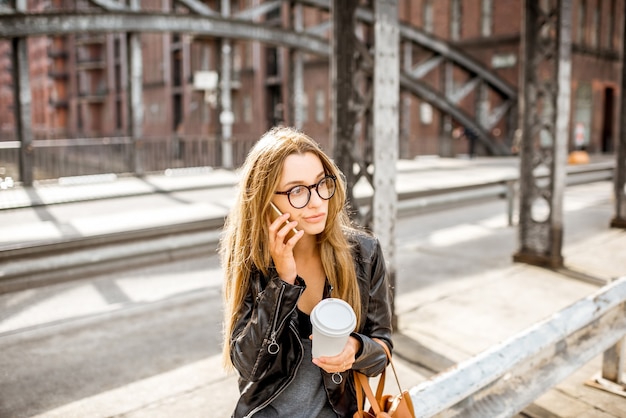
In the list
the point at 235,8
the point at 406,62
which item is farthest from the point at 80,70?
the point at 406,62

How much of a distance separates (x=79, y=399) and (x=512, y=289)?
4379mm

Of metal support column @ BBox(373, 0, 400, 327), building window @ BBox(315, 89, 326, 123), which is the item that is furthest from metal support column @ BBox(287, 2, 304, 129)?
metal support column @ BBox(373, 0, 400, 327)

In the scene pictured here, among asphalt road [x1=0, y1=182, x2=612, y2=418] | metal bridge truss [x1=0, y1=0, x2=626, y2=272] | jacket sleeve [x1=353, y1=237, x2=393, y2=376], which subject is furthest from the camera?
metal bridge truss [x1=0, y1=0, x2=626, y2=272]

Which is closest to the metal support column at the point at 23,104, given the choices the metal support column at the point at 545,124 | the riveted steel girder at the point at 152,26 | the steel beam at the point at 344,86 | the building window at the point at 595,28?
the riveted steel girder at the point at 152,26

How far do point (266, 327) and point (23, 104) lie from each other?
14.9 meters

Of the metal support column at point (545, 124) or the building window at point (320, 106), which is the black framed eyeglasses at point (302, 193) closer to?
the metal support column at point (545, 124)

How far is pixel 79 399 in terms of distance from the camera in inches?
143

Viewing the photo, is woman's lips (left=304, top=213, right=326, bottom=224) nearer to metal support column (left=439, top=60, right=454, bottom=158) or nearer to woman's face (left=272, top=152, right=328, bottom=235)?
woman's face (left=272, top=152, right=328, bottom=235)

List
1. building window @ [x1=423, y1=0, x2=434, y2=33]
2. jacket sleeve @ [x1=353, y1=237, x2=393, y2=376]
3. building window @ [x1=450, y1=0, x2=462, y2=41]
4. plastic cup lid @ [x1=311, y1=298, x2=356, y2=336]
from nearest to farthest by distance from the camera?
plastic cup lid @ [x1=311, y1=298, x2=356, y2=336], jacket sleeve @ [x1=353, y1=237, x2=393, y2=376], building window @ [x1=450, y1=0, x2=462, y2=41], building window @ [x1=423, y1=0, x2=434, y2=33]

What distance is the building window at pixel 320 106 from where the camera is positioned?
3425 cm

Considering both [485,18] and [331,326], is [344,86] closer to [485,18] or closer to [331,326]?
[331,326]

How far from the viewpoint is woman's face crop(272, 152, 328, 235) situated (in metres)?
1.90

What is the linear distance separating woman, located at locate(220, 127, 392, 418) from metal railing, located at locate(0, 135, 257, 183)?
520 inches

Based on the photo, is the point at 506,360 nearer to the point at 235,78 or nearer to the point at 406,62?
the point at 406,62
